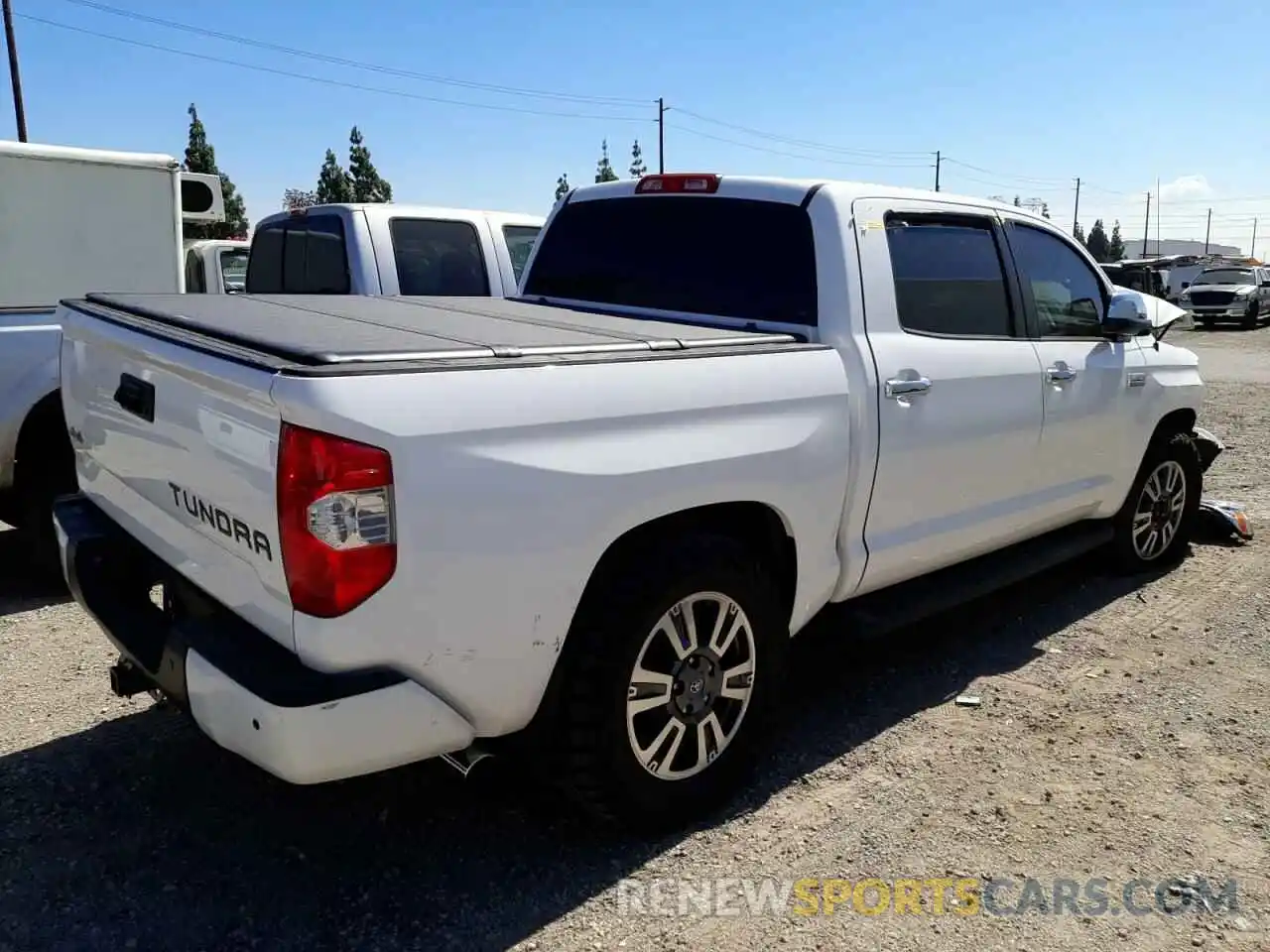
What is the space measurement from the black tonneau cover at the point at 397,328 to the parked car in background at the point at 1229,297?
2710 cm

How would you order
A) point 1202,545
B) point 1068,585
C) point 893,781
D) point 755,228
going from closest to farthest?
point 893,781 < point 755,228 < point 1068,585 < point 1202,545

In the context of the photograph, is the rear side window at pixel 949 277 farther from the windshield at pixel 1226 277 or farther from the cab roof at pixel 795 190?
the windshield at pixel 1226 277

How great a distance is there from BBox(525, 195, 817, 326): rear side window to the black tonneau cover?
220 mm

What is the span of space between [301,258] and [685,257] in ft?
13.3

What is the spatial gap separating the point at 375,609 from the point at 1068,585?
439 centimetres

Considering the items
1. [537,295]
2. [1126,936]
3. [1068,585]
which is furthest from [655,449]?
[1068,585]

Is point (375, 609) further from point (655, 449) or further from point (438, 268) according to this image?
point (438, 268)

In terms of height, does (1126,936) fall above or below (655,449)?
below

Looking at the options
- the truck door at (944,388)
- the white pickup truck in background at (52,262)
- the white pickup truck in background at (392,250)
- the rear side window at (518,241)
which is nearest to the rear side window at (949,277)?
the truck door at (944,388)

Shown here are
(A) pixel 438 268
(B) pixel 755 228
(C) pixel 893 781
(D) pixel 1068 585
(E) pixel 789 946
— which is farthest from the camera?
(A) pixel 438 268

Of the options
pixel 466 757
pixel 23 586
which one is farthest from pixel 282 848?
pixel 23 586

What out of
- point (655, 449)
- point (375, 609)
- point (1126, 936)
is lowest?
point (1126, 936)

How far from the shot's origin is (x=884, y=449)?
352 centimetres

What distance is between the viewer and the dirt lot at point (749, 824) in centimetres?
276
